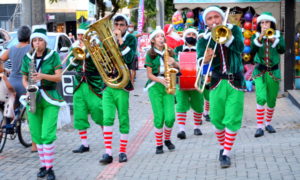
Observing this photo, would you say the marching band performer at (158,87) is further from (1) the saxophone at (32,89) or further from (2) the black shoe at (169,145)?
(1) the saxophone at (32,89)

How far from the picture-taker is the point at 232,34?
6668 millimetres

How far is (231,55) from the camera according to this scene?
268 inches

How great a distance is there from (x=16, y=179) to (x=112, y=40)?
2134mm

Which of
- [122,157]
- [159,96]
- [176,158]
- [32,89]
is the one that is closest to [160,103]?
[159,96]

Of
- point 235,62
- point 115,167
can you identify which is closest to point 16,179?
point 115,167

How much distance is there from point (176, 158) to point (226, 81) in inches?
59.6

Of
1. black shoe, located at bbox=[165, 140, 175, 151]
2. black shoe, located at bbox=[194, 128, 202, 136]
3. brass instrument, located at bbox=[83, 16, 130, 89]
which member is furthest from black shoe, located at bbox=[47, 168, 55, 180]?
black shoe, located at bbox=[194, 128, 202, 136]

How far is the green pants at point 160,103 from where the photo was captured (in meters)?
7.92

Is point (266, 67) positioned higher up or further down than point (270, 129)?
higher up

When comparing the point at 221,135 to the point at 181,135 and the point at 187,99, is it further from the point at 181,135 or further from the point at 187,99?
the point at 187,99

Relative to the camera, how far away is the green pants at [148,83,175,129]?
26.0ft

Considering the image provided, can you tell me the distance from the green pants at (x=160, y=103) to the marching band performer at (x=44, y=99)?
1.60 m

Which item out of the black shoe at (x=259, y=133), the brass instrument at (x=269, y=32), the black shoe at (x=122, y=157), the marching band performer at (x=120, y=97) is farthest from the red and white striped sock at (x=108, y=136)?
the brass instrument at (x=269, y=32)

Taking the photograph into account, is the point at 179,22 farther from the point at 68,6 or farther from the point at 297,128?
the point at 68,6
